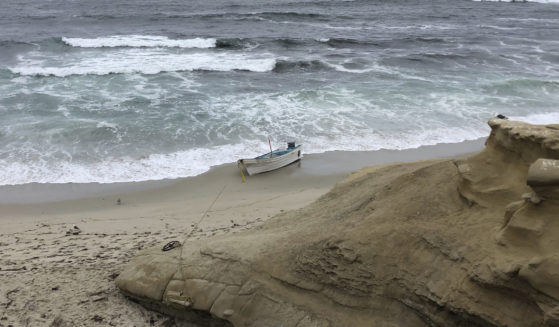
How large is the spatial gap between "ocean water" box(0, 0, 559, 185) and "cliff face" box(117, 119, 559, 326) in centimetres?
768

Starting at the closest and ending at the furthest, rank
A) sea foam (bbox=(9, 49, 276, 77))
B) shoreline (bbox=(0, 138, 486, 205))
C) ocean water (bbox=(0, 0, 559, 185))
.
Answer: shoreline (bbox=(0, 138, 486, 205)), ocean water (bbox=(0, 0, 559, 185)), sea foam (bbox=(9, 49, 276, 77))

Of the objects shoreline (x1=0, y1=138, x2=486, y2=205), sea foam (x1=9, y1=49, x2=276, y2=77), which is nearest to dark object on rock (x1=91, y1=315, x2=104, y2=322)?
shoreline (x1=0, y1=138, x2=486, y2=205)

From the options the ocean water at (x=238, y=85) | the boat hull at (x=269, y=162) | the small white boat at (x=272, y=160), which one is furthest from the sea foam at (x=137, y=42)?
the boat hull at (x=269, y=162)

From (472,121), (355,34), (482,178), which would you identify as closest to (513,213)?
(482,178)

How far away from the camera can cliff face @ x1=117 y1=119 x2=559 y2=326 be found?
158 inches

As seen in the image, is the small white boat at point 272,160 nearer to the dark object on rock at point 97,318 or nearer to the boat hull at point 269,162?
the boat hull at point 269,162

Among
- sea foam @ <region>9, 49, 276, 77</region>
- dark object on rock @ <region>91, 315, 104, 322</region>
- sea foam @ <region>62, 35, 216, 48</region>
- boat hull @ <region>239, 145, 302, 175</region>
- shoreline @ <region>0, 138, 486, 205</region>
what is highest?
sea foam @ <region>62, 35, 216, 48</region>

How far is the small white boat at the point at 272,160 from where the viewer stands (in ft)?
42.2

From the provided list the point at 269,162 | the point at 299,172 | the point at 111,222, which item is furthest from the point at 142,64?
the point at 111,222

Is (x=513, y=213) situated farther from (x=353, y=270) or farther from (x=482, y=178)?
(x=353, y=270)

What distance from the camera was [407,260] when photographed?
473 centimetres

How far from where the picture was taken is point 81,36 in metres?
32.9

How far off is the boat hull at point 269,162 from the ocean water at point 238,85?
4.00 feet

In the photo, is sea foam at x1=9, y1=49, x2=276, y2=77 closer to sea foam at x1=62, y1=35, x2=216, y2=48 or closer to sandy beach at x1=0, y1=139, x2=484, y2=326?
sea foam at x1=62, y1=35, x2=216, y2=48
